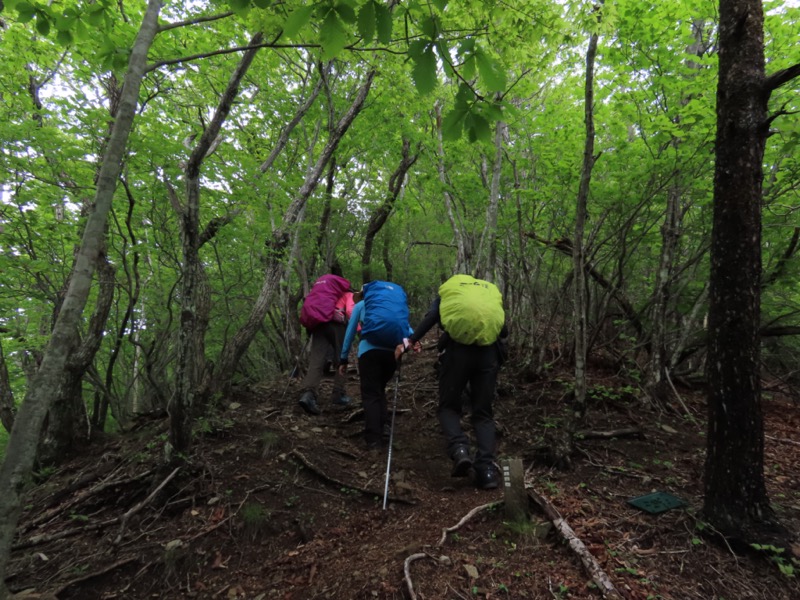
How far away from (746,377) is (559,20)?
12.3 ft

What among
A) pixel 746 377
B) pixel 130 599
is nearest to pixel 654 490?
pixel 746 377

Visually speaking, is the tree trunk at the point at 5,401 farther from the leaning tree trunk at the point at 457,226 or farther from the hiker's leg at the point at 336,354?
the leaning tree trunk at the point at 457,226

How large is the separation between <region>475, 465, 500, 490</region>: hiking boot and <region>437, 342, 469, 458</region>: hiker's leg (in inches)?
14.6

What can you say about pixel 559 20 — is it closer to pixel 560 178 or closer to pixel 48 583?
pixel 560 178

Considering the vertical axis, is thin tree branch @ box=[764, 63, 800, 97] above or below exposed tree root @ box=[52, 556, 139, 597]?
above

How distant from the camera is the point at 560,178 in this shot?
5.96 metres

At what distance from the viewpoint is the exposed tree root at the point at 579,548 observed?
2191 mm

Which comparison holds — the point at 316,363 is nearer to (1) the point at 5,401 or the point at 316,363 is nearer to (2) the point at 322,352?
(2) the point at 322,352

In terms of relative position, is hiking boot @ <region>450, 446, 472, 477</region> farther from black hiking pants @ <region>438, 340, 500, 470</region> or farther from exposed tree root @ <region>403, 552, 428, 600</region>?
exposed tree root @ <region>403, 552, 428, 600</region>

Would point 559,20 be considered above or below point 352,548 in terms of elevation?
above

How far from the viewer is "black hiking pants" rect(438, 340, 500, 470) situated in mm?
4035

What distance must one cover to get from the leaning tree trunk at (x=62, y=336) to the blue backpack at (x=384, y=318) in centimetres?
311

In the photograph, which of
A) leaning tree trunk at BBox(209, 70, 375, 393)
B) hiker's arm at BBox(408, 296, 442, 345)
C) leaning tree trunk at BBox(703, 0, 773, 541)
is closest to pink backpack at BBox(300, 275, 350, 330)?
leaning tree trunk at BBox(209, 70, 375, 393)

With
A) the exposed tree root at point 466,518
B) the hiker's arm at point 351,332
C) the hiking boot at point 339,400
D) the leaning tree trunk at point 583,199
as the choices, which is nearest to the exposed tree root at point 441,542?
the exposed tree root at point 466,518
